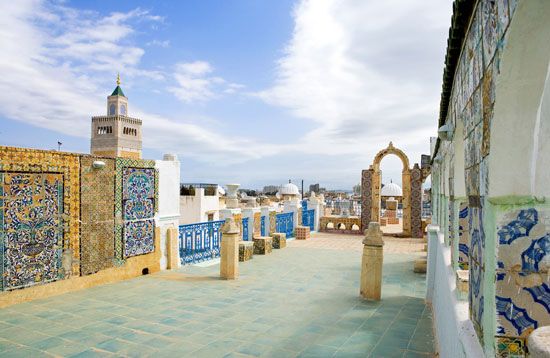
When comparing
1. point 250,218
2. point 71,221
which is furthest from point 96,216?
point 250,218

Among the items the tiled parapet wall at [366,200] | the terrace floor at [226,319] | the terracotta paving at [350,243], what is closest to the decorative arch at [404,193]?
the tiled parapet wall at [366,200]

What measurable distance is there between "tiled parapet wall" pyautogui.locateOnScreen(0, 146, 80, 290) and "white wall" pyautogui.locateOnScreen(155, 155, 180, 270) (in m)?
2.08

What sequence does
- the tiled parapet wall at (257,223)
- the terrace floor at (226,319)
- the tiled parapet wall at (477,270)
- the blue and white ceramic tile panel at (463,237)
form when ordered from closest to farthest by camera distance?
the tiled parapet wall at (477,270) < the blue and white ceramic tile panel at (463,237) < the terrace floor at (226,319) < the tiled parapet wall at (257,223)

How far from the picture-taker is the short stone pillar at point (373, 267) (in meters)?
6.84

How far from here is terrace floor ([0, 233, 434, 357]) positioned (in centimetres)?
470

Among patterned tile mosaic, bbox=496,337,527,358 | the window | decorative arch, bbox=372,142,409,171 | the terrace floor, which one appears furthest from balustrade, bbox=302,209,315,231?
the window

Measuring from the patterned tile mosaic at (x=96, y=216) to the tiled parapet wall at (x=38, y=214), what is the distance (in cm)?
13

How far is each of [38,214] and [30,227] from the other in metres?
0.24

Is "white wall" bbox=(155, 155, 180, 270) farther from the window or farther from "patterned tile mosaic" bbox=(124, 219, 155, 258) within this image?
the window

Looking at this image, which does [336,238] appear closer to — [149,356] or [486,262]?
[149,356]

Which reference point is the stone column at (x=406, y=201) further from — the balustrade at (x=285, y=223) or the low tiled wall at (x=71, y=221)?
the low tiled wall at (x=71, y=221)

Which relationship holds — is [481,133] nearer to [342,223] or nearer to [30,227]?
[30,227]

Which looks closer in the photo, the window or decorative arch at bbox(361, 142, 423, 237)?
decorative arch at bbox(361, 142, 423, 237)

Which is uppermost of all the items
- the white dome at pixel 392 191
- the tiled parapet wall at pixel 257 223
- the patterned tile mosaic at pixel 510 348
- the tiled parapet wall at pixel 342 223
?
the white dome at pixel 392 191
